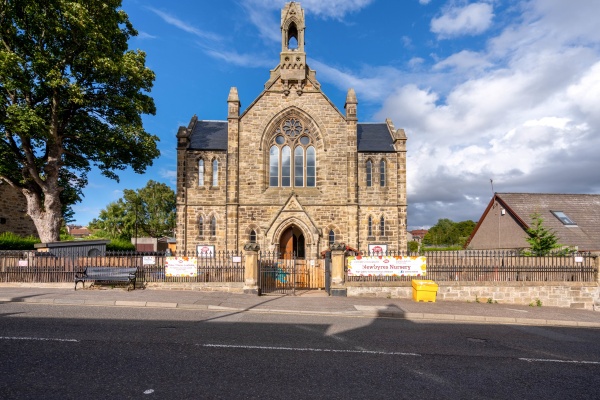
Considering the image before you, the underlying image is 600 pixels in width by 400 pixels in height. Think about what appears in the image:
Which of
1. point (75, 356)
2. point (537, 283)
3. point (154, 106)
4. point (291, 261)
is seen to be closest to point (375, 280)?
point (291, 261)

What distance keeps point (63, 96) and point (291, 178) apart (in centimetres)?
1354

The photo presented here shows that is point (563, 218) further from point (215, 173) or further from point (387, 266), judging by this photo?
point (215, 173)

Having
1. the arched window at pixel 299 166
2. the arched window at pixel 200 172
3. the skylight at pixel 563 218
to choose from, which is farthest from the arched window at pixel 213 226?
the skylight at pixel 563 218

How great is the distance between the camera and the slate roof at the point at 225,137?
25578mm

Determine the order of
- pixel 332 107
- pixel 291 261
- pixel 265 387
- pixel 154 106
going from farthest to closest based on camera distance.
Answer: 1. pixel 332 107
2. pixel 154 106
3. pixel 291 261
4. pixel 265 387

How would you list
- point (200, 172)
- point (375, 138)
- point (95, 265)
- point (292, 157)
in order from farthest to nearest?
point (375, 138)
point (292, 157)
point (200, 172)
point (95, 265)

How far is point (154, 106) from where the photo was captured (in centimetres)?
2228

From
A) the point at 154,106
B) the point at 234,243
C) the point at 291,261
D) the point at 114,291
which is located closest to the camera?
the point at 114,291

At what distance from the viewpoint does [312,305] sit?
1286 centimetres

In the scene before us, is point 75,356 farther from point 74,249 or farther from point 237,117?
point 237,117

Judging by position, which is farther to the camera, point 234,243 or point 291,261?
point 234,243

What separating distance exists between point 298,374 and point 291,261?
11.1 m

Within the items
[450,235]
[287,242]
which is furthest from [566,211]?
[450,235]

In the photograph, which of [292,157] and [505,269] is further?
[292,157]
